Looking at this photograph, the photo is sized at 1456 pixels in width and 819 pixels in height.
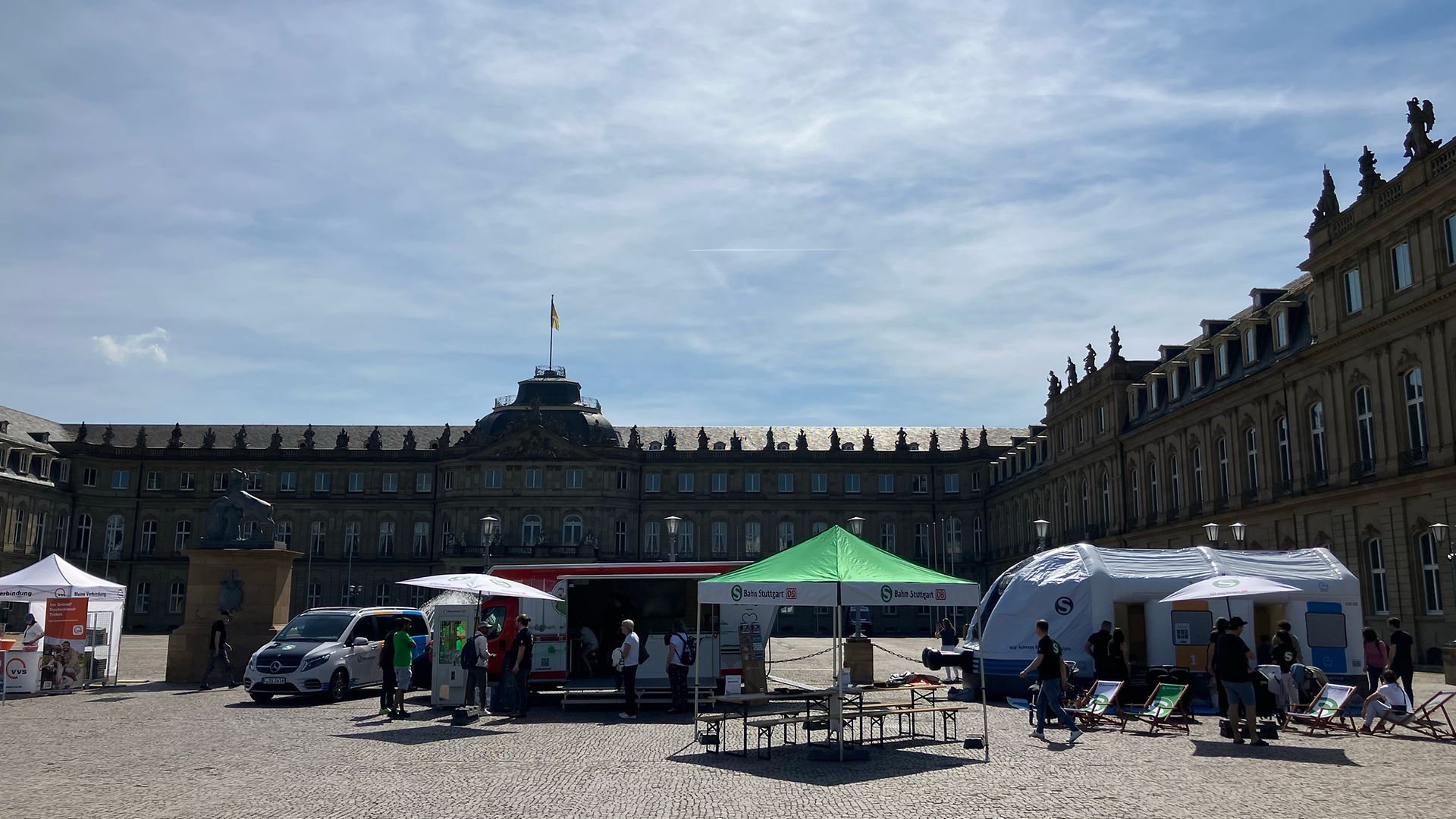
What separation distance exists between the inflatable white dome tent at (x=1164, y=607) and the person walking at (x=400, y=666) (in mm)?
10905

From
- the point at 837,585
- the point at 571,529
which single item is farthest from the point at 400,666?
the point at 571,529

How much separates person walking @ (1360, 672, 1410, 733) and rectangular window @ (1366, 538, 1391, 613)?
18446 mm

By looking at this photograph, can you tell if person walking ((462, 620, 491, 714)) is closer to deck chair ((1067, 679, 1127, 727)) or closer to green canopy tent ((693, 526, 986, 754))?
green canopy tent ((693, 526, 986, 754))

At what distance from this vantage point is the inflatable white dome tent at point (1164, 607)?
23.0 metres

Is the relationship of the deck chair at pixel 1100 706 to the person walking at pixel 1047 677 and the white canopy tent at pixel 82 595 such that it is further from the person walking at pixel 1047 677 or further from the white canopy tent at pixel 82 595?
the white canopy tent at pixel 82 595

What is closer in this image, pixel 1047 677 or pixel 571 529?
pixel 1047 677

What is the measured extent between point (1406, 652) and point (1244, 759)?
6421mm

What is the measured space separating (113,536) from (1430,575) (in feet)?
274

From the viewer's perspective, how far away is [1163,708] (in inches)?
719

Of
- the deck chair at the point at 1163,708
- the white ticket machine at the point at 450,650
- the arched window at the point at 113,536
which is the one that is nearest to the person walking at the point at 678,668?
the white ticket machine at the point at 450,650

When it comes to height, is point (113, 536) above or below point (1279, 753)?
above

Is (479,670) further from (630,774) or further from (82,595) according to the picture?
(82,595)

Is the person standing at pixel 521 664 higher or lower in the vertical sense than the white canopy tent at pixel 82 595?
lower

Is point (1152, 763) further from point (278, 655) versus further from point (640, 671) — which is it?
point (278, 655)
